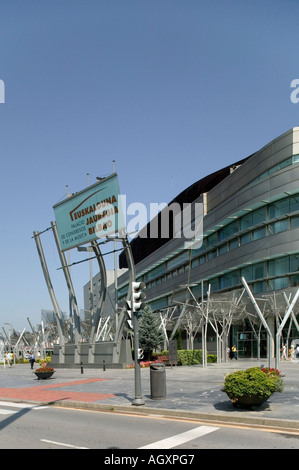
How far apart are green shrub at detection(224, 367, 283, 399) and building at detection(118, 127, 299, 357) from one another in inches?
1052

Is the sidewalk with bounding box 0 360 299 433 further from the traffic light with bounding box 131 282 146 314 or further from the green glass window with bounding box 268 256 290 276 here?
the green glass window with bounding box 268 256 290 276

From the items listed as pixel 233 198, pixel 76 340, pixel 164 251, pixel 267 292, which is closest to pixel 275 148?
pixel 233 198

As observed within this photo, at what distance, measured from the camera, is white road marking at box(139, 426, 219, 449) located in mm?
9812

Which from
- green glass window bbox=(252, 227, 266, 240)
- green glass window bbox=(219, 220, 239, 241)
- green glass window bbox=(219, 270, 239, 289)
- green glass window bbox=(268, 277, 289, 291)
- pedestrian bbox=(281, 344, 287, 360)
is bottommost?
pedestrian bbox=(281, 344, 287, 360)

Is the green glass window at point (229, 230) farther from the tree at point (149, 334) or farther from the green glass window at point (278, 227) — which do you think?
the tree at point (149, 334)

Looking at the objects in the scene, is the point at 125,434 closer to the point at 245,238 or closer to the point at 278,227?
the point at 278,227

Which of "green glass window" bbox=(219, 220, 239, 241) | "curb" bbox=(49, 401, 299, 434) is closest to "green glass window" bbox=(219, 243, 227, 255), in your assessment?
"green glass window" bbox=(219, 220, 239, 241)

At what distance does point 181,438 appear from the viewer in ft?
35.0

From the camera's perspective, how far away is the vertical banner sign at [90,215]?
39.6 m

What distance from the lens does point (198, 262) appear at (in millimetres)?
69375

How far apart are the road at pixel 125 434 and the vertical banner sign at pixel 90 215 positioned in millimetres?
25743

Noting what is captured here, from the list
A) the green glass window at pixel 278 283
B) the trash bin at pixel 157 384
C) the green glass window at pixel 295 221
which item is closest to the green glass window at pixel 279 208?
the green glass window at pixel 295 221

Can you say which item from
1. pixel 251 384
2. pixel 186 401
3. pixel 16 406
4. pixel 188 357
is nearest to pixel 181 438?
pixel 251 384
